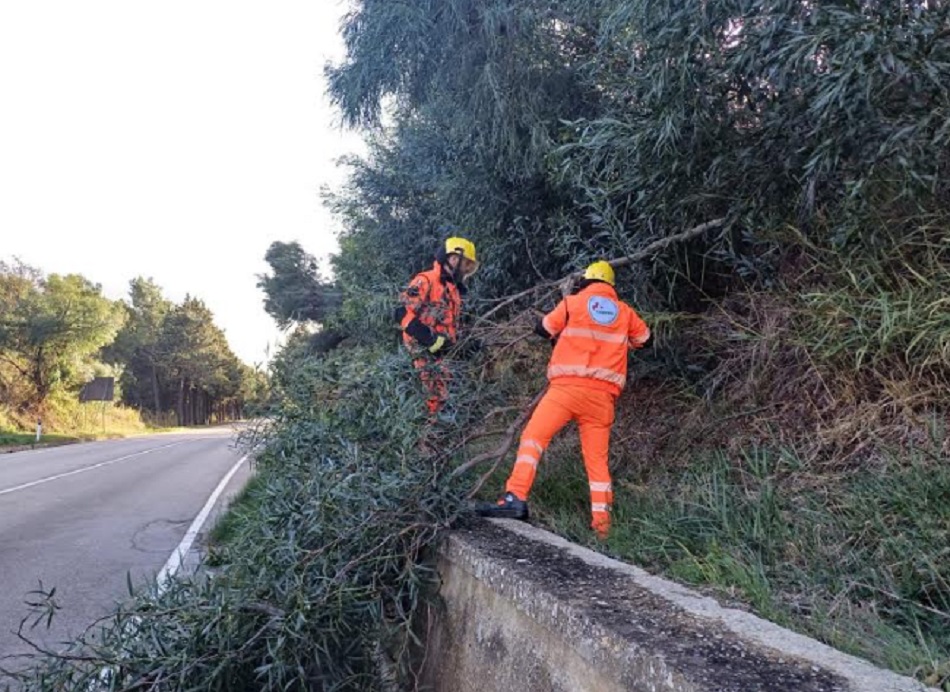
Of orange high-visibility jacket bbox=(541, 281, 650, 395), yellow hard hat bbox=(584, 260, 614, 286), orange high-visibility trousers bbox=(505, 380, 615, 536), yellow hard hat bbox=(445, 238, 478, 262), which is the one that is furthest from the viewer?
yellow hard hat bbox=(445, 238, 478, 262)

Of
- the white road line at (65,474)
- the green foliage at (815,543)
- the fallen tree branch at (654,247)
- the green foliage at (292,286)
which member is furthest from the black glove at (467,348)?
the green foliage at (292,286)

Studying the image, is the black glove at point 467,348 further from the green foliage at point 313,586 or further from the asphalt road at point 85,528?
the asphalt road at point 85,528

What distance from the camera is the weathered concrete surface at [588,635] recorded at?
1979 millimetres

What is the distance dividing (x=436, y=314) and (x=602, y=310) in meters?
1.13

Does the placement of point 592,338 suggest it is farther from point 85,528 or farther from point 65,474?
point 65,474

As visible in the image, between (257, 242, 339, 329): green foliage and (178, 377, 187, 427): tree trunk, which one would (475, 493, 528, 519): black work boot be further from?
(178, 377, 187, 427): tree trunk

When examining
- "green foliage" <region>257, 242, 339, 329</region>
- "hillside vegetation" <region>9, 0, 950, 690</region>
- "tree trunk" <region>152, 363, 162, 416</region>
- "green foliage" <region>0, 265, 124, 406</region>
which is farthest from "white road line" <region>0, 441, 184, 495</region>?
"tree trunk" <region>152, 363, 162, 416</region>

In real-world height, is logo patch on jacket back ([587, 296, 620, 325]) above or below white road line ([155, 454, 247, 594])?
above

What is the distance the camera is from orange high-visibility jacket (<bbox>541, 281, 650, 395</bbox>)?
4469 millimetres

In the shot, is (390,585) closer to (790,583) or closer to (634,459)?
(790,583)

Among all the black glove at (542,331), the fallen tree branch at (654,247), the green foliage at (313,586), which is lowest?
the green foliage at (313,586)

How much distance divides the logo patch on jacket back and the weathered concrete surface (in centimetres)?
132

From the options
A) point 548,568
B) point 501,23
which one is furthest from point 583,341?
point 501,23

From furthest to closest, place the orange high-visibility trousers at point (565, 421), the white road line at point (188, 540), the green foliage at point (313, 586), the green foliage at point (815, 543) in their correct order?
the orange high-visibility trousers at point (565, 421) < the white road line at point (188, 540) < the green foliage at point (313, 586) < the green foliage at point (815, 543)
